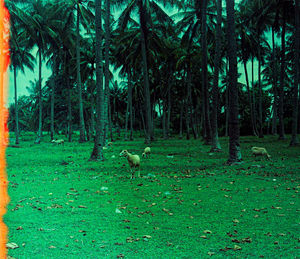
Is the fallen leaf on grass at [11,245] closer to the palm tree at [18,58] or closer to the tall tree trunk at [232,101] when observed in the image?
the tall tree trunk at [232,101]

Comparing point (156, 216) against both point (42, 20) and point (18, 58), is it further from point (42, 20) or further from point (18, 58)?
point (18, 58)

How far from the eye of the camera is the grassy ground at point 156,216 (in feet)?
13.0

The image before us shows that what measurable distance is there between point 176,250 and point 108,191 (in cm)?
396

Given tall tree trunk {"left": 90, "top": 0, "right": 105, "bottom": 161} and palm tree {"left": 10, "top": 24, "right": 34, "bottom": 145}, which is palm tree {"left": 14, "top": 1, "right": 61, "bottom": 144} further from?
tall tree trunk {"left": 90, "top": 0, "right": 105, "bottom": 161}

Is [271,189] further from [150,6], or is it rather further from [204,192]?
[150,6]

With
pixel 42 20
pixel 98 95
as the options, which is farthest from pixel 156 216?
pixel 42 20

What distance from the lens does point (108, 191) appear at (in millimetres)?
7652

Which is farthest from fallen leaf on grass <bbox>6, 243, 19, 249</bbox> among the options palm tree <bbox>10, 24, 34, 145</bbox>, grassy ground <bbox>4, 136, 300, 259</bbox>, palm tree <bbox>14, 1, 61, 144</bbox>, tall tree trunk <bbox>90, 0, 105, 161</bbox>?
palm tree <bbox>14, 1, 61, 144</bbox>

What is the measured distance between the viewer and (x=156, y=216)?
5441 millimetres

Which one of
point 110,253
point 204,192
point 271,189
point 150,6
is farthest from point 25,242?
point 150,6

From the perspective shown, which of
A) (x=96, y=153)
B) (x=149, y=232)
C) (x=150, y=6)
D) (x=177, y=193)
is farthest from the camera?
(x=150, y=6)

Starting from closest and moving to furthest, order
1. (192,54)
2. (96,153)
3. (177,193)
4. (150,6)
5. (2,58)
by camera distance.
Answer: (177,193) → (96,153) → (150,6) → (2,58) → (192,54)

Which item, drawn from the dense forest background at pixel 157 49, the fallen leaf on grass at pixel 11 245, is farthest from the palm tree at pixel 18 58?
the fallen leaf on grass at pixel 11 245

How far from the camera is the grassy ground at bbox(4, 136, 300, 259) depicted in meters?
3.97
